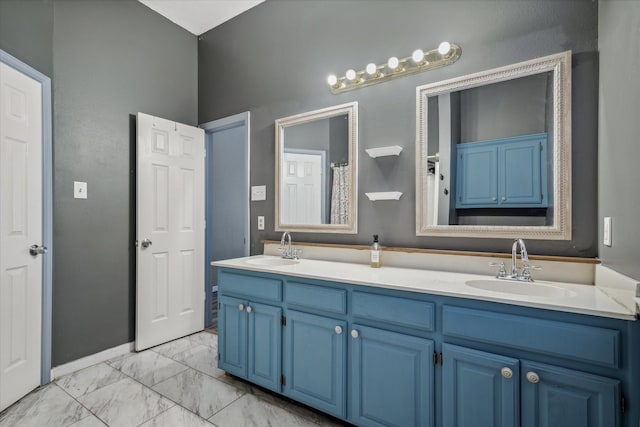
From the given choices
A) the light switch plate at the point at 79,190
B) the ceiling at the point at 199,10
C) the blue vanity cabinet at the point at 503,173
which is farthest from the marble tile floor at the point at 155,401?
the ceiling at the point at 199,10

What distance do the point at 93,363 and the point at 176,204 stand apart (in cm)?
138

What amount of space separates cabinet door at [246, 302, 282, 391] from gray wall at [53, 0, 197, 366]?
1347mm

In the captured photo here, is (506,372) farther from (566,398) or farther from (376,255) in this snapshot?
(376,255)

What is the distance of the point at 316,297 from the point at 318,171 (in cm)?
103

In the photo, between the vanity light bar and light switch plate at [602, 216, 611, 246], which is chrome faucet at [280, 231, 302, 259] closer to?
the vanity light bar

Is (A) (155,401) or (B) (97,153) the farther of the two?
(B) (97,153)

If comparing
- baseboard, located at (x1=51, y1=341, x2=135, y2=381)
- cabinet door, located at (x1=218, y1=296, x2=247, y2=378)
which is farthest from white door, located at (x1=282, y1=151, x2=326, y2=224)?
baseboard, located at (x1=51, y1=341, x2=135, y2=381)

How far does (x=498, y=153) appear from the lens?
1739 mm

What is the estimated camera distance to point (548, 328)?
1152 mm

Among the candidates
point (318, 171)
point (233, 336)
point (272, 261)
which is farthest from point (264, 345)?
point (318, 171)

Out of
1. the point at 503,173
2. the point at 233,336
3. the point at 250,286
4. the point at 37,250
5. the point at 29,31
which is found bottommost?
the point at 233,336

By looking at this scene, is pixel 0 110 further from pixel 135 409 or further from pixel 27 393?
pixel 135 409

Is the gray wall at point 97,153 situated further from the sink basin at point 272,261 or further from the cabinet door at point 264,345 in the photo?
the cabinet door at point 264,345

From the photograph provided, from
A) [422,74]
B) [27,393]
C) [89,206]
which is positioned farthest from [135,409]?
[422,74]
